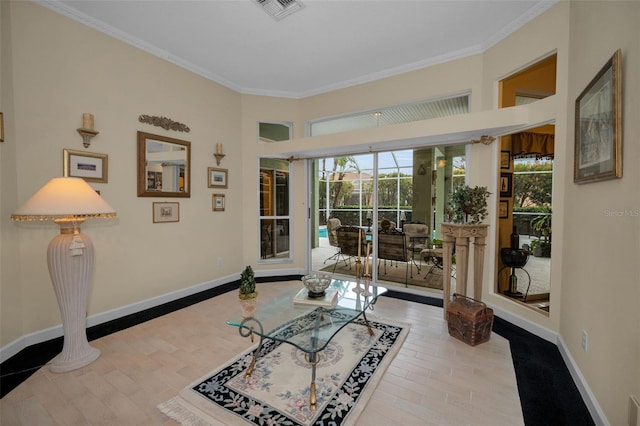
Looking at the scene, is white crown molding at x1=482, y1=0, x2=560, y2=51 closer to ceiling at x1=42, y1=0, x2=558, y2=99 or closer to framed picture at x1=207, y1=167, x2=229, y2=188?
ceiling at x1=42, y1=0, x2=558, y2=99

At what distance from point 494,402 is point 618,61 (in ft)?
7.44

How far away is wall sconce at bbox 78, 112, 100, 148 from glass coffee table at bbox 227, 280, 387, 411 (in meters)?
2.52

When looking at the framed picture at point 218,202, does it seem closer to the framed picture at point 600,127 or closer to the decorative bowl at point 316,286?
the decorative bowl at point 316,286

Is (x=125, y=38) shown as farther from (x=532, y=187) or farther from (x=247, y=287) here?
(x=532, y=187)

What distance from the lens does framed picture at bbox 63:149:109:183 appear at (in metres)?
2.71

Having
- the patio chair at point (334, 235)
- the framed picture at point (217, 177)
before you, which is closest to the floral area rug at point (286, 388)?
the patio chair at point (334, 235)

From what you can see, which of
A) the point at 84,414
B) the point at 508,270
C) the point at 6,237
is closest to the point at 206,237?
the point at 6,237

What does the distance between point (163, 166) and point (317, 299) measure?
2.79 m

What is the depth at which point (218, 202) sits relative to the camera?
14.3 feet

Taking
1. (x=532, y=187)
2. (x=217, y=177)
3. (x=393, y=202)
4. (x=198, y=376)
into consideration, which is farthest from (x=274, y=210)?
(x=532, y=187)

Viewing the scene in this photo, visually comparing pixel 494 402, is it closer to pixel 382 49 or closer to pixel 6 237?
pixel 382 49

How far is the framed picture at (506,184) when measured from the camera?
131 inches

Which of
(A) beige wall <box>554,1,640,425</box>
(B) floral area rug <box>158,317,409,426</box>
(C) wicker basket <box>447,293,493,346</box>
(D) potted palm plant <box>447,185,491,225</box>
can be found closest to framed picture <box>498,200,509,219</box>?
(D) potted palm plant <box>447,185,491,225</box>

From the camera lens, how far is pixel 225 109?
14.5 feet
